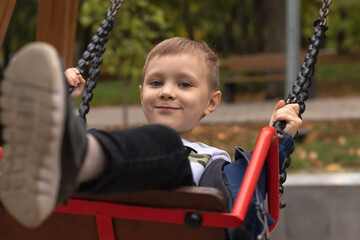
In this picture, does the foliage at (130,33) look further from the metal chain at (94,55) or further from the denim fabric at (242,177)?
the denim fabric at (242,177)

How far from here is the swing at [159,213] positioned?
174 centimetres

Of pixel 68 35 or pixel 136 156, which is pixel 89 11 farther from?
pixel 136 156

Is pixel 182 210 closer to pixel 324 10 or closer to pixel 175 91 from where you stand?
pixel 175 91

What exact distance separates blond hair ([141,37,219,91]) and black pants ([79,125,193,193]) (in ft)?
2.10

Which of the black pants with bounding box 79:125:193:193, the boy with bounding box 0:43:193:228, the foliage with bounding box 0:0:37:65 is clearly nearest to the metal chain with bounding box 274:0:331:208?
the black pants with bounding box 79:125:193:193

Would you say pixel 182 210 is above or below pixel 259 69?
above

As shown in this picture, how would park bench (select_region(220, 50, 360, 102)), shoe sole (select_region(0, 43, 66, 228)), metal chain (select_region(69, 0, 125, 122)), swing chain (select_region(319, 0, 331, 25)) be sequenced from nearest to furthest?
shoe sole (select_region(0, 43, 66, 228))
swing chain (select_region(319, 0, 331, 25))
metal chain (select_region(69, 0, 125, 122))
park bench (select_region(220, 50, 360, 102))

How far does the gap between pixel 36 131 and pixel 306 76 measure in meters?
1.29

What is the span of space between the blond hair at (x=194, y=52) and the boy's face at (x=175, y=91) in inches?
0.9

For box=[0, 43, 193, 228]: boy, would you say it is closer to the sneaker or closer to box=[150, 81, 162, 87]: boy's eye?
the sneaker

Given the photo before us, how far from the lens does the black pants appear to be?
1576mm

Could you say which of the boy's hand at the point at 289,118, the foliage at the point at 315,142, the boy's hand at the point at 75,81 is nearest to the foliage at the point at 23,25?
the foliage at the point at 315,142

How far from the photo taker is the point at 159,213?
1775 mm

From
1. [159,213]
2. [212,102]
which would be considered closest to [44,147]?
[159,213]
